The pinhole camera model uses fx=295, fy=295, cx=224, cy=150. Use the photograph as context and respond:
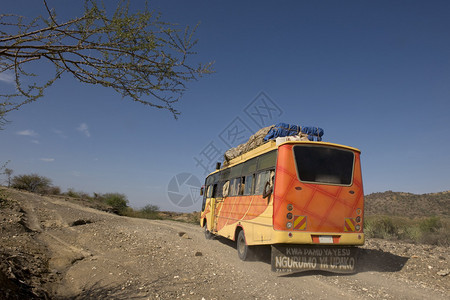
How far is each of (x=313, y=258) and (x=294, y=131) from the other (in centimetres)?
353

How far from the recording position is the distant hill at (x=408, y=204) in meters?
34.0

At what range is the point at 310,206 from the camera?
6.80 meters

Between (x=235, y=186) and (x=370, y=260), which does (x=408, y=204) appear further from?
(x=235, y=186)

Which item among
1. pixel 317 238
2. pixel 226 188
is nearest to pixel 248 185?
pixel 226 188

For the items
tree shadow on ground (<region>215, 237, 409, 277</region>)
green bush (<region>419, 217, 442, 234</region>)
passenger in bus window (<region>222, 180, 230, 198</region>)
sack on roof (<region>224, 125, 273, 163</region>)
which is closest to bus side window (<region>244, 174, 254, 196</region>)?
sack on roof (<region>224, 125, 273, 163</region>)

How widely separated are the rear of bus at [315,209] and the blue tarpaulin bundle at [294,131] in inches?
51.4

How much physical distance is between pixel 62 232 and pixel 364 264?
11.0 metres

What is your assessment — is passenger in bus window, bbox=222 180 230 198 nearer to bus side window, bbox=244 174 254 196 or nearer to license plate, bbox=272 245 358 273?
bus side window, bbox=244 174 254 196

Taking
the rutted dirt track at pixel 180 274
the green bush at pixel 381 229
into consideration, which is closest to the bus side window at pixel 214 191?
the rutted dirt track at pixel 180 274

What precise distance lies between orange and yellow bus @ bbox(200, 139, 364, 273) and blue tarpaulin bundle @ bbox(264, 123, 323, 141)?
31.7 inches

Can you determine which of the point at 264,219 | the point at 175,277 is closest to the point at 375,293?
the point at 264,219

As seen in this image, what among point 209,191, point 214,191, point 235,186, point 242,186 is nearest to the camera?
point 242,186

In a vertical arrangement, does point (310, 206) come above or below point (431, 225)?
above

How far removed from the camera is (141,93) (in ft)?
12.5
